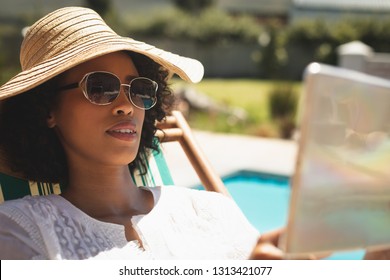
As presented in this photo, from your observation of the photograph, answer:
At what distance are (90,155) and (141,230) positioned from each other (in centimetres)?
28

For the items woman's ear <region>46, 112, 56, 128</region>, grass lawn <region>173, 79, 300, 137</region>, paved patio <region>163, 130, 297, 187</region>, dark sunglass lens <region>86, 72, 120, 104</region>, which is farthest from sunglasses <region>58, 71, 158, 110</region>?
grass lawn <region>173, 79, 300, 137</region>

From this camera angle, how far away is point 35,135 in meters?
1.72

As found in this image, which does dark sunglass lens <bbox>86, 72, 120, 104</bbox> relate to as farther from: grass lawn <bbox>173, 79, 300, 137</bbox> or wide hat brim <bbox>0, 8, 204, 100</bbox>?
grass lawn <bbox>173, 79, 300, 137</bbox>

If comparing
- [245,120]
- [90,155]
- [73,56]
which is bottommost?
[90,155]

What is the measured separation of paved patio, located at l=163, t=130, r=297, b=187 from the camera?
19.8ft

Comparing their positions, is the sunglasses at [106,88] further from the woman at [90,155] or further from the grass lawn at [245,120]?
the grass lawn at [245,120]

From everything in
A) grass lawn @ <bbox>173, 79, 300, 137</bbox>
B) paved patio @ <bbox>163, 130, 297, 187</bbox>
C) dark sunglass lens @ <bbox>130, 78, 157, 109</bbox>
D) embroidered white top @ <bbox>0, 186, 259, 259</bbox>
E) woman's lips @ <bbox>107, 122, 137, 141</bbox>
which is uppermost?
grass lawn @ <bbox>173, 79, 300, 137</bbox>

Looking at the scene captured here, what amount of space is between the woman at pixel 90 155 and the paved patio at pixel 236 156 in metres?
3.58

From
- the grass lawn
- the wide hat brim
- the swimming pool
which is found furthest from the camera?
the grass lawn

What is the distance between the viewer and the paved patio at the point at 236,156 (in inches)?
237

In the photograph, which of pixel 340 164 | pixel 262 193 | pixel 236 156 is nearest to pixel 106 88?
pixel 340 164

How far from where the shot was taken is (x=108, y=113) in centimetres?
160

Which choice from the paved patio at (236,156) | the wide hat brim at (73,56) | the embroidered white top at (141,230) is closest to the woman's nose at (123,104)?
the wide hat brim at (73,56)

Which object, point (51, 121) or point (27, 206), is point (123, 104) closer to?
point (51, 121)
